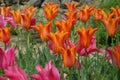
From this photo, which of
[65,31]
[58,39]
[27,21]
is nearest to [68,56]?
[58,39]

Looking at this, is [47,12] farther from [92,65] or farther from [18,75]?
[18,75]

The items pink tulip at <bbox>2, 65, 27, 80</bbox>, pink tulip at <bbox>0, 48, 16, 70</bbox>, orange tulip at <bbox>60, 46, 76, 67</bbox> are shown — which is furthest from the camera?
orange tulip at <bbox>60, 46, 76, 67</bbox>

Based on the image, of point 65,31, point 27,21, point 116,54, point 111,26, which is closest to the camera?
point 116,54

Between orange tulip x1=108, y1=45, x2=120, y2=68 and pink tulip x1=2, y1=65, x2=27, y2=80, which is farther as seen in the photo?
orange tulip x1=108, y1=45, x2=120, y2=68

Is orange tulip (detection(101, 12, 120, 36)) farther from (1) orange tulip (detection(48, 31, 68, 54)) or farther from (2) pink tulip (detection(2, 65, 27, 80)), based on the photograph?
(2) pink tulip (detection(2, 65, 27, 80))

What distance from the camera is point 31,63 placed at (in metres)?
3.68

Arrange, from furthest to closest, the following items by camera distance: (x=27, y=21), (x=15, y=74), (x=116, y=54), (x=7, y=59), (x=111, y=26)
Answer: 1. (x=27, y=21)
2. (x=111, y=26)
3. (x=116, y=54)
4. (x=7, y=59)
5. (x=15, y=74)

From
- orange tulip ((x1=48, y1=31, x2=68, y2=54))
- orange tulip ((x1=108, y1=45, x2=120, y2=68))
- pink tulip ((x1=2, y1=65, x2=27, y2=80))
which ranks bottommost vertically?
orange tulip ((x1=108, y1=45, x2=120, y2=68))

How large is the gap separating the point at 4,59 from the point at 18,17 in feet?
4.88

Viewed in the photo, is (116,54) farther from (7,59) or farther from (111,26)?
(7,59)

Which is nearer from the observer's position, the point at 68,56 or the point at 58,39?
the point at 68,56

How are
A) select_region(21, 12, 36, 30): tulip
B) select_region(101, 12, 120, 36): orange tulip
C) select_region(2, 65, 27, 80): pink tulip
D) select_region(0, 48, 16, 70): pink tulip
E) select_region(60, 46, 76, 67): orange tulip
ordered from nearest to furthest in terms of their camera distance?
select_region(2, 65, 27, 80): pink tulip
select_region(0, 48, 16, 70): pink tulip
select_region(60, 46, 76, 67): orange tulip
select_region(101, 12, 120, 36): orange tulip
select_region(21, 12, 36, 30): tulip

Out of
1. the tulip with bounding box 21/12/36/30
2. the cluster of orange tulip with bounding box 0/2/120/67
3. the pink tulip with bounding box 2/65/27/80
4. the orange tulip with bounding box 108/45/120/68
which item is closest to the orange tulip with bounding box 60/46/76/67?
the cluster of orange tulip with bounding box 0/2/120/67

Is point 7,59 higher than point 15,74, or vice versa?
point 15,74
